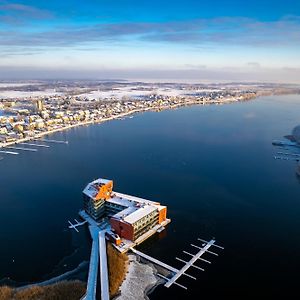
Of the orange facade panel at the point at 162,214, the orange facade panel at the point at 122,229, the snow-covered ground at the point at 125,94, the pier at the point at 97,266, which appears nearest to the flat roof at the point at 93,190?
the pier at the point at 97,266

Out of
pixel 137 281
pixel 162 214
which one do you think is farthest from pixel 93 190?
pixel 137 281

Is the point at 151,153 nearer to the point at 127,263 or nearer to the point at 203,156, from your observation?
the point at 203,156

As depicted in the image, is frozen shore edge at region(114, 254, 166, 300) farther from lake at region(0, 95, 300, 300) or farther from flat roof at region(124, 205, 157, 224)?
flat roof at region(124, 205, 157, 224)

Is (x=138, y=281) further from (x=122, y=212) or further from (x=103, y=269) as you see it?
(x=122, y=212)

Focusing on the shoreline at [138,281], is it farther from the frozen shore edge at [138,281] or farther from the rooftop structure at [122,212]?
the rooftop structure at [122,212]

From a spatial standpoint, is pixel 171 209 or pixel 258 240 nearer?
pixel 258 240

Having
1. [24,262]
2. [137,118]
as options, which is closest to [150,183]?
[24,262]

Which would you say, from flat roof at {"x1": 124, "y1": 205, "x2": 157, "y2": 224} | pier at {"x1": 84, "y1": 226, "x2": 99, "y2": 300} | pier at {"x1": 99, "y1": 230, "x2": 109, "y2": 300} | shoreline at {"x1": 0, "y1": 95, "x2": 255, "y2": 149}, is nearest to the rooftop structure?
flat roof at {"x1": 124, "y1": 205, "x2": 157, "y2": 224}

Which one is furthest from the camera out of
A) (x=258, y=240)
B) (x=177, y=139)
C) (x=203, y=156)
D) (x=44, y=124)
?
(x=44, y=124)
